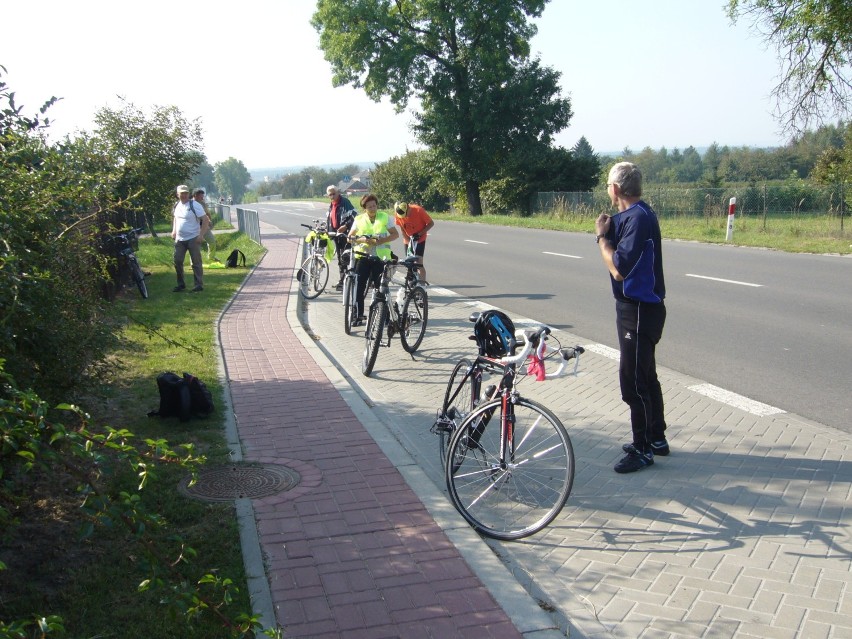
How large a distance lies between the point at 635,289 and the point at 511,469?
1419mm

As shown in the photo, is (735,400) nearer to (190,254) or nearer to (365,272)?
(365,272)

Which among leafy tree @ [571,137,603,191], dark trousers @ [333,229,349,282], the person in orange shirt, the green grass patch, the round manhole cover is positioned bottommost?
the round manhole cover

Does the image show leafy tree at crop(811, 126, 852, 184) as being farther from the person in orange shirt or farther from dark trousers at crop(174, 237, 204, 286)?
dark trousers at crop(174, 237, 204, 286)

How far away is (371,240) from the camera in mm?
9820

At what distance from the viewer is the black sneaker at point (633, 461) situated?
5285 millimetres

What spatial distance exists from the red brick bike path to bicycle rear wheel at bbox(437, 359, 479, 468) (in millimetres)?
417

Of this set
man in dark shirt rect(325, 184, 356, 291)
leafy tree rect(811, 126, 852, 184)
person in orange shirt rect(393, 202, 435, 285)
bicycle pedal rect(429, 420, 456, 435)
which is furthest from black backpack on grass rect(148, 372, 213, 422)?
leafy tree rect(811, 126, 852, 184)

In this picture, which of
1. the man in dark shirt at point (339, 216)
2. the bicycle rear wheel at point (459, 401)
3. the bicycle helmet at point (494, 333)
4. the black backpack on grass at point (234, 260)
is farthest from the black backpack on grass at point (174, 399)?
the black backpack on grass at point (234, 260)

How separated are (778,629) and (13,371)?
3.52 m

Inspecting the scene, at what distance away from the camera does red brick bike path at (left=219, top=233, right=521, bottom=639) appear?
3.51m

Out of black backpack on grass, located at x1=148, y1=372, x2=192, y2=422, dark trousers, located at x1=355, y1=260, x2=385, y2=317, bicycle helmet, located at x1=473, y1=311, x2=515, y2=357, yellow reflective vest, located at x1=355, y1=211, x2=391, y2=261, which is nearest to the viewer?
bicycle helmet, located at x1=473, y1=311, x2=515, y2=357

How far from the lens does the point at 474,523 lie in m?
4.45

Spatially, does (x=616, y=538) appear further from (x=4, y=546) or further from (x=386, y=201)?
(x=386, y=201)

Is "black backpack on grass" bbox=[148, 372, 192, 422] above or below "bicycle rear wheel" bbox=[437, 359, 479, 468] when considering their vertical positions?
below
